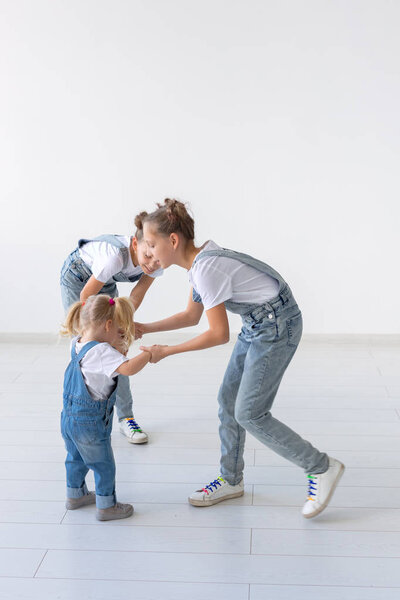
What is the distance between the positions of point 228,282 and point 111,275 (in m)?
0.64

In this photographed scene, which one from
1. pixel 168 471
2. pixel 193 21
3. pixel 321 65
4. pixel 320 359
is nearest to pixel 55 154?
pixel 193 21

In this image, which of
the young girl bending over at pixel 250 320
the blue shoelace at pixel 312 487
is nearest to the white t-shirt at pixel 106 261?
the young girl bending over at pixel 250 320

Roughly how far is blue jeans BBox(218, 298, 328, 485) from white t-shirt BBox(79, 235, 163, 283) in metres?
0.50

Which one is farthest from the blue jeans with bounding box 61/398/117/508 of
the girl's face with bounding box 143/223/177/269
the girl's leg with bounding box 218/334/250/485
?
the girl's face with bounding box 143/223/177/269

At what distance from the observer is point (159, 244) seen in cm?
205

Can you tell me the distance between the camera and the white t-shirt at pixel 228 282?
195 cm

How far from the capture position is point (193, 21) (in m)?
4.07

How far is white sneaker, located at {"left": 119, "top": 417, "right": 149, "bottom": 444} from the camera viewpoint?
2.74 m

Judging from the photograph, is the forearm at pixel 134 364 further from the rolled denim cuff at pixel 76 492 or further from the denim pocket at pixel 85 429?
the rolled denim cuff at pixel 76 492

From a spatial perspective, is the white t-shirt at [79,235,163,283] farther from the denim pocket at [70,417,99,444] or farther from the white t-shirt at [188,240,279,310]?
the denim pocket at [70,417,99,444]

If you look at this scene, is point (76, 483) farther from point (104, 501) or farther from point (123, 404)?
point (123, 404)

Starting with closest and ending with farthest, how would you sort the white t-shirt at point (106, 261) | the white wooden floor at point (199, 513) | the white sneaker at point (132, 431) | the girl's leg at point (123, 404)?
the white wooden floor at point (199, 513)
the white t-shirt at point (106, 261)
the white sneaker at point (132, 431)
the girl's leg at point (123, 404)

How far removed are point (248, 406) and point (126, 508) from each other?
1.66 ft

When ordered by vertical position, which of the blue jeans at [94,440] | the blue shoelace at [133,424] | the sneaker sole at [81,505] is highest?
the blue jeans at [94,440]
